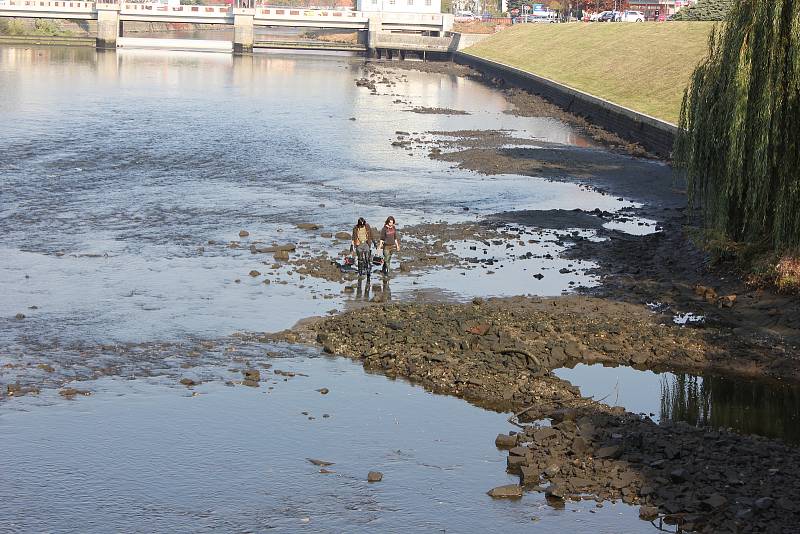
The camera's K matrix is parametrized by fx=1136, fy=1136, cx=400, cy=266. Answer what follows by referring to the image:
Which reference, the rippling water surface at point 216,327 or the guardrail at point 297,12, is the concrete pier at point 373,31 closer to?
the guardrail at point 297,12

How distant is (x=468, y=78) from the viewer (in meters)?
120

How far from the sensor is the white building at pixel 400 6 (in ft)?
502

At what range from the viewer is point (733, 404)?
72.3 feet

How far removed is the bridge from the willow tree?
117m

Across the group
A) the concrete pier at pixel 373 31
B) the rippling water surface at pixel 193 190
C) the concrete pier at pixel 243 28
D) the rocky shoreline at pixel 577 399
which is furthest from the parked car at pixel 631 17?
the rocky shoreline at pixel 577 399

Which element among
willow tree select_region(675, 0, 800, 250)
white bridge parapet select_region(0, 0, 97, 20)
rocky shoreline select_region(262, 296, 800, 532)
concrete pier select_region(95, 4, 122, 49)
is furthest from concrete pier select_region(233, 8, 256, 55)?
rocky shoreline select_region(262, 296, 800, 532)

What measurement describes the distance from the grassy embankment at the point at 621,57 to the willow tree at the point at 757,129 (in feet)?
92.0

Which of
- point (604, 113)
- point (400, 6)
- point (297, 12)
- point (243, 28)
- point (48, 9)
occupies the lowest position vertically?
point (604, 113)

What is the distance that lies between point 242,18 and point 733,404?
13171 cm

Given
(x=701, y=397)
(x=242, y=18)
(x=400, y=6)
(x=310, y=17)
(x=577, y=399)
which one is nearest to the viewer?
(x=577, y=399)

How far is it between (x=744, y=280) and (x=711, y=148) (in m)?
4.81

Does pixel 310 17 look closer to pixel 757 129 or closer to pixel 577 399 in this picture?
pixel 757 129

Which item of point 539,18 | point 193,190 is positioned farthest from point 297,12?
point 193,190

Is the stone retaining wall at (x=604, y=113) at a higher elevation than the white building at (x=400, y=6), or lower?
lower
